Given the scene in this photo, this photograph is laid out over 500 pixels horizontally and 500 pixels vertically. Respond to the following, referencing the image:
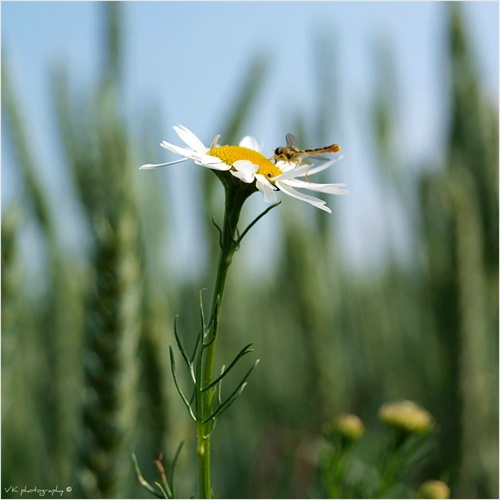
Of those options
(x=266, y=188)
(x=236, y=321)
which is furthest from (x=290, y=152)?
(x=236, y=321)

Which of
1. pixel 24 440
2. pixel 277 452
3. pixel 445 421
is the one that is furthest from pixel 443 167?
pixel 24 440

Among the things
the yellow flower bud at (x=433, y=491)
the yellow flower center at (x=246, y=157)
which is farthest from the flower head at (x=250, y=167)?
the yellow flower bud at (x=433, y=491)

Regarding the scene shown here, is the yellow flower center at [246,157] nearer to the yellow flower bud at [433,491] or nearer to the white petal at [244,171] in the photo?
the white petal at [244,171]

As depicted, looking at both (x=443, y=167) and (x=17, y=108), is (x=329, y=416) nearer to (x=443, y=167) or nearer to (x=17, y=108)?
(x=443, y=167)

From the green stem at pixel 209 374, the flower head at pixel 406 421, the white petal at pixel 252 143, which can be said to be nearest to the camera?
the green stem at pixel 209 374

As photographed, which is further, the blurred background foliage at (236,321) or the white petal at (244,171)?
the blurred background foliage at (236,321)

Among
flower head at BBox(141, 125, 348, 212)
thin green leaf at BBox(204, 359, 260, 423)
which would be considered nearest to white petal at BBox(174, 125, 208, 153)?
flower head at BBox(141, 125, 348, 212)

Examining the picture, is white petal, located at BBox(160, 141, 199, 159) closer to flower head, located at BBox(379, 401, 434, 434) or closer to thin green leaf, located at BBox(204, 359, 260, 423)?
thin green leaf, located at BBox(204, 359, 260, 423)
